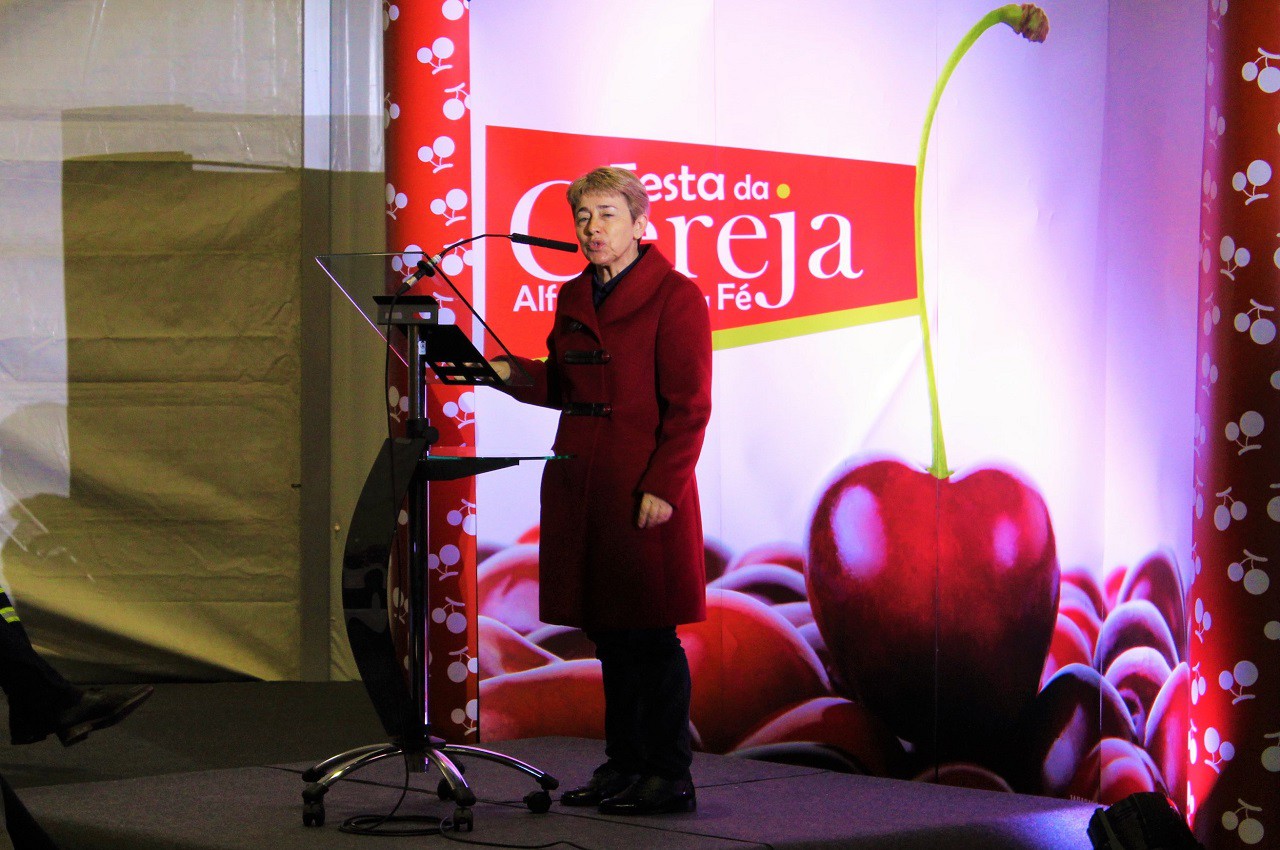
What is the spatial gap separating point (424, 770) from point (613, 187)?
1.31m

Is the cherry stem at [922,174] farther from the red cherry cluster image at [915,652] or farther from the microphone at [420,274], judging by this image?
the microphone at [420,274]

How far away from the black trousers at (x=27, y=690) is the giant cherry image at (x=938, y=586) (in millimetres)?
2127

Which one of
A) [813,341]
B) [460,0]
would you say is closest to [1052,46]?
[813,341]

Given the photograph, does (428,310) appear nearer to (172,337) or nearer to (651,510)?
(651,510)

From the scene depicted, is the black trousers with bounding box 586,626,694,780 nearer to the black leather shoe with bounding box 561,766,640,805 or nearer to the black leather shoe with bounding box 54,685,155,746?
the black leather shoe with bounding box 561,766,640,805

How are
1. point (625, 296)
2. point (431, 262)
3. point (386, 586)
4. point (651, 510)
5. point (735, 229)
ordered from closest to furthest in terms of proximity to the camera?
point (431, 262) < point (386, 586) < point (651, 510) < point (625, 296) < point (735, 229)

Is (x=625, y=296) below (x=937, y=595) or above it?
above

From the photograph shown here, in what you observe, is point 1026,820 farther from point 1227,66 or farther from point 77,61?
point 77,61

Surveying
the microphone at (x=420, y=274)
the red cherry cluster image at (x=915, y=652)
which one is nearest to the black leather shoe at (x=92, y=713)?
the red cherry cluster image at (x=915, y=652)

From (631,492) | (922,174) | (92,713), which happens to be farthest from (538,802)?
→ (922,174)

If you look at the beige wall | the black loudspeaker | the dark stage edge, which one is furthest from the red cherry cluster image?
the beige wall

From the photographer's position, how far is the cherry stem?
11.9ft

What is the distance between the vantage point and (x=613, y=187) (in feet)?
9.61

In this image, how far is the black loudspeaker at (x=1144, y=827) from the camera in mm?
2777
